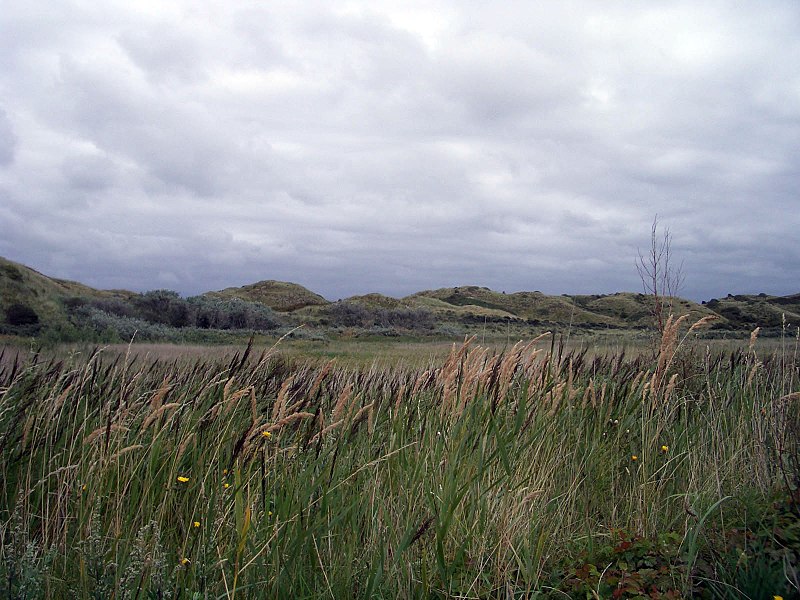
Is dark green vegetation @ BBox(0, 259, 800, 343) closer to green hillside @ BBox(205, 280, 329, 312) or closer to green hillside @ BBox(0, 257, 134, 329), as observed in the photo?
green hillside @ BBox(0, 257, 134, 329)

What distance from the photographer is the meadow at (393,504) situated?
2680 mm

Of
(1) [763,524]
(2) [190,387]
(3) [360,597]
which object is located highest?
(2) [190,387]

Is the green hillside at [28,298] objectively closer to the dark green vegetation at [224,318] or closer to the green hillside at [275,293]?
the dark green vegetation at [224,318]

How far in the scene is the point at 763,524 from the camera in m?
3.23

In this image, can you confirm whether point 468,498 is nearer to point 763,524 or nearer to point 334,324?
point 763,524

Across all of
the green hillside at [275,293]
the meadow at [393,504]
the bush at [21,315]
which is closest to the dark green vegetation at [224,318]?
the bush at [21,315]

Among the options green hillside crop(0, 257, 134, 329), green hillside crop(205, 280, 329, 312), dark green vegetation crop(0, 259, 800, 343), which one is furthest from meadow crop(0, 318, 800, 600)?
green hillside crop(205, 280, 329, 312)

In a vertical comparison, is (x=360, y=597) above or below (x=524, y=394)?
below

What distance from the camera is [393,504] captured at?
3475 millimetres

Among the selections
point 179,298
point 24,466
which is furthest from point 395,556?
point 179,298

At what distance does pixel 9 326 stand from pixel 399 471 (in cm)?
1846

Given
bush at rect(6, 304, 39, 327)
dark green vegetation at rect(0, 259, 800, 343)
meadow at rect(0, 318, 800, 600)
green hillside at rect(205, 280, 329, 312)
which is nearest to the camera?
meadow at rect(0, 318, 800, 600)

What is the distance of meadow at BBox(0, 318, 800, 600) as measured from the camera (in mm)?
2680

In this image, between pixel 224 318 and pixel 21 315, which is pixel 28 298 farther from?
pixel 224 318
